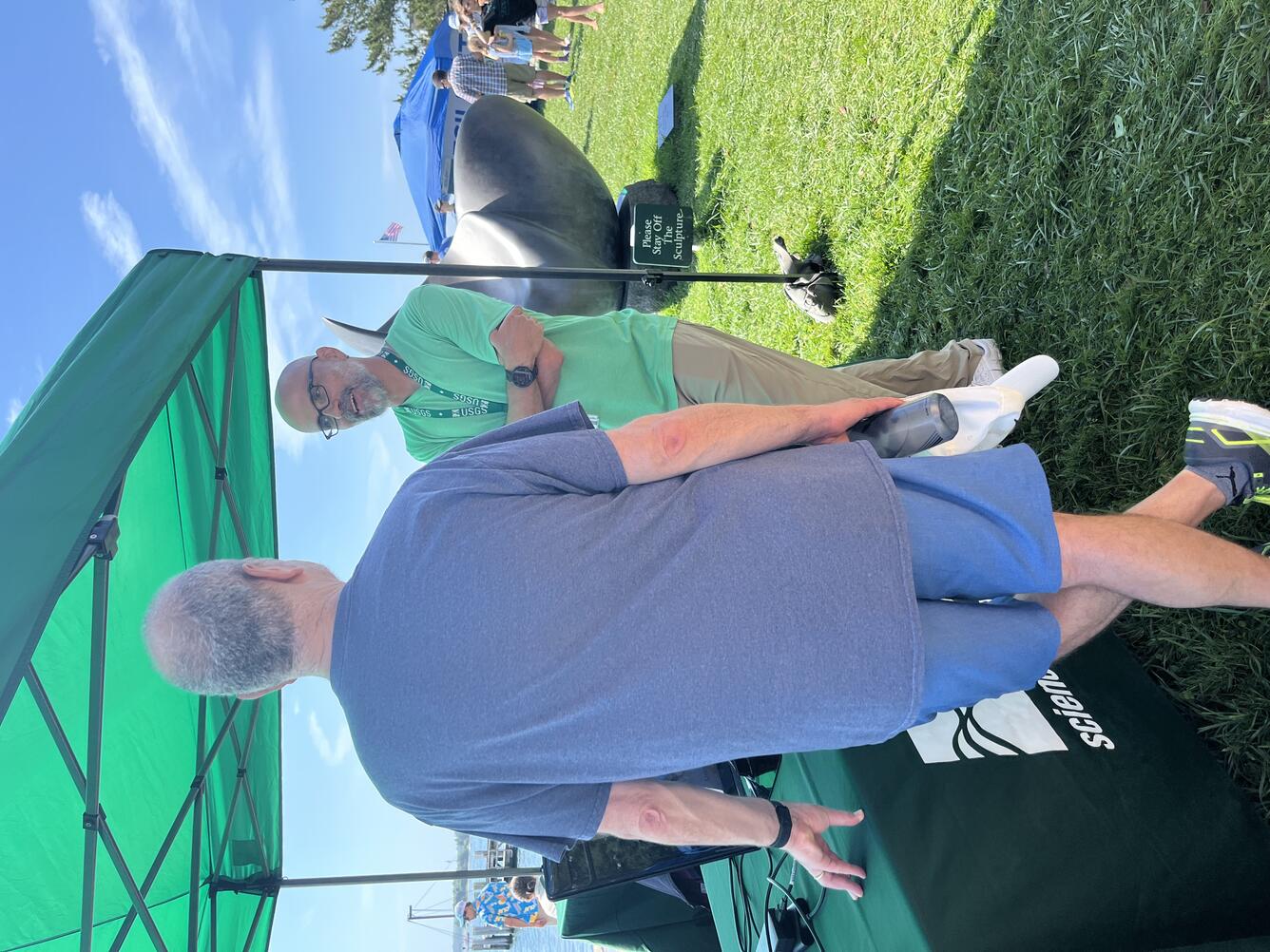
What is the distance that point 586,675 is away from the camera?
4.63 ft

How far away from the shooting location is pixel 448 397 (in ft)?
9.28

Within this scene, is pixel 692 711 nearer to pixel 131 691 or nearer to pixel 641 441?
pixel 641 441

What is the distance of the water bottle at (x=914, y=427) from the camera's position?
198 centimetres

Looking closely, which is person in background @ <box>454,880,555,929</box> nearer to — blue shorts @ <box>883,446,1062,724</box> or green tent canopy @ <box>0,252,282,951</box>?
green tent canopy @ <box>0,252,282,951</box>

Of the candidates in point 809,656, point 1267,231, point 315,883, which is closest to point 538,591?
point 809,656

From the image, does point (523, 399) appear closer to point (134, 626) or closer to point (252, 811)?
point (134, 626)

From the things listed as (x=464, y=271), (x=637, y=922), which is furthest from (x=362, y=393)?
(x=637, y=922)

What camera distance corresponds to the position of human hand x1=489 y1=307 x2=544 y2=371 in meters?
2.53

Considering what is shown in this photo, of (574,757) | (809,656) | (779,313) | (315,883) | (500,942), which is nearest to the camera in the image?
(809,656)

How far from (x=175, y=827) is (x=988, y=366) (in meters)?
2.97

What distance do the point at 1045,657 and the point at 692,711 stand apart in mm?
764

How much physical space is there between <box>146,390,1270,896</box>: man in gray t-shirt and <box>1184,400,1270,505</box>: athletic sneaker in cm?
17

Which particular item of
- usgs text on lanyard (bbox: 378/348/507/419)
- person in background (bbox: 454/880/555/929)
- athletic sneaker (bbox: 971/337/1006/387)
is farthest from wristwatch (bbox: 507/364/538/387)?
person in background (bbox: 454/880/555/929)

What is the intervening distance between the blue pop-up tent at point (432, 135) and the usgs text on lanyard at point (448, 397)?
417cm
